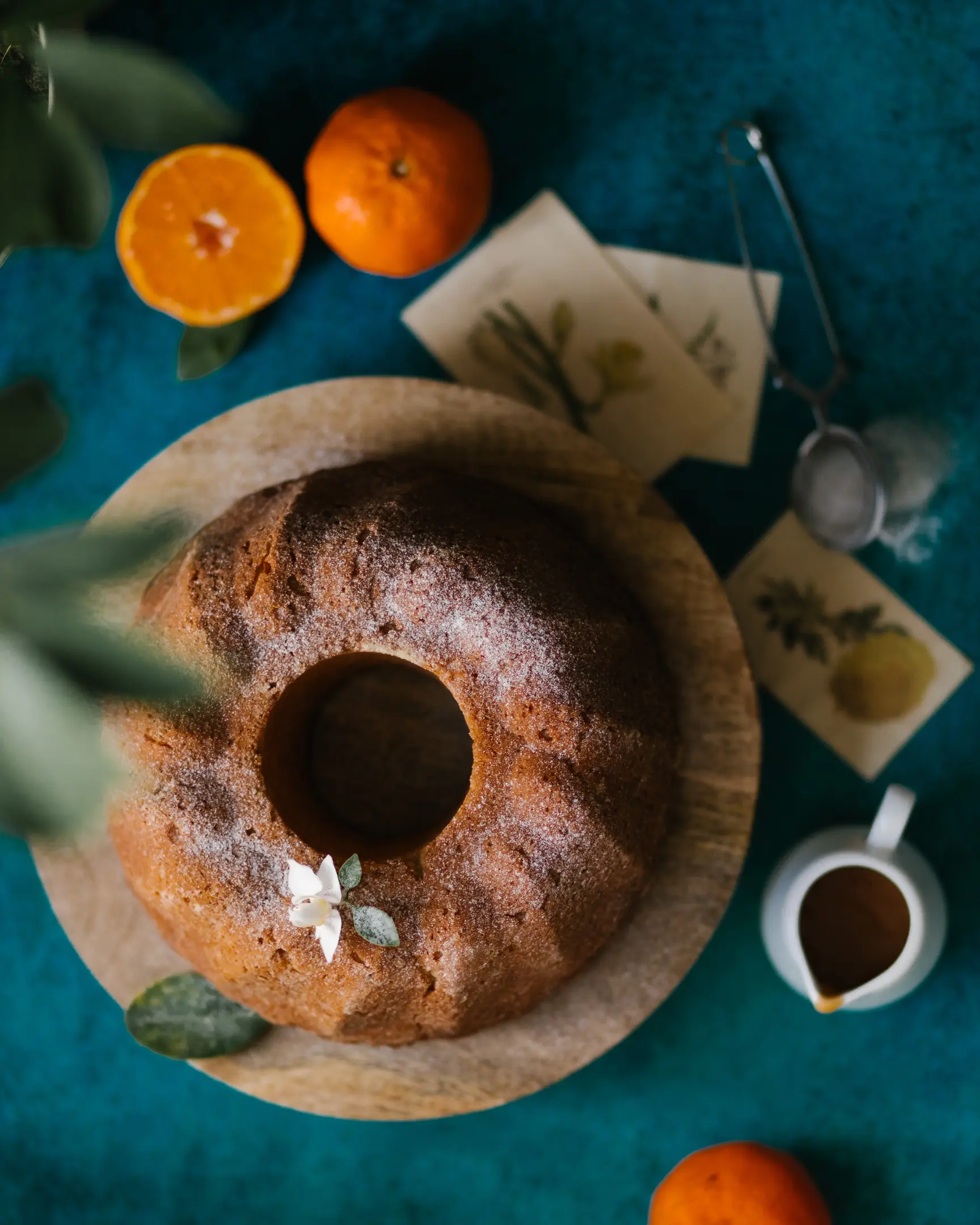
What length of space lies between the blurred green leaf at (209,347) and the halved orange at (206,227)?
3.3 inches

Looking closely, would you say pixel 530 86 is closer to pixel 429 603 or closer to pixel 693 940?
pixel 429 603

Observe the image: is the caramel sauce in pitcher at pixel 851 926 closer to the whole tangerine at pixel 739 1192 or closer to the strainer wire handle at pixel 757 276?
the whole tangerine at pixel 739 1192

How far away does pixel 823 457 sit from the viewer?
5.73 feet

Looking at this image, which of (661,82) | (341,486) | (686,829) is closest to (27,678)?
(341,486)

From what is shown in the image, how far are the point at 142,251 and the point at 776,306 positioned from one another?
0.98 m

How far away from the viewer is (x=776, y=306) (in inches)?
70.2

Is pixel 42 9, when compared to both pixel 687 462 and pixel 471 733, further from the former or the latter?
pixel 687 462

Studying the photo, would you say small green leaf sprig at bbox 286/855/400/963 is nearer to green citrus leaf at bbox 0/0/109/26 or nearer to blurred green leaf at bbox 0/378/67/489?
blurred green leaf at bbox 0/378/67/489

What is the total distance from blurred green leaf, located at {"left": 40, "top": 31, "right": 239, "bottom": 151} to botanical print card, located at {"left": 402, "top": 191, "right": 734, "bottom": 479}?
3.72 feet

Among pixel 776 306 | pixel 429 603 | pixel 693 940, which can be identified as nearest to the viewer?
pixel 429 603

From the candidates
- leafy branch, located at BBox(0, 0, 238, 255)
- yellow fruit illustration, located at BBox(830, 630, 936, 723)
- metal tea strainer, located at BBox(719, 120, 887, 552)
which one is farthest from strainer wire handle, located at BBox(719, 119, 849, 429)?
leafy branch, located at BBox(0, 0, 238, 255)

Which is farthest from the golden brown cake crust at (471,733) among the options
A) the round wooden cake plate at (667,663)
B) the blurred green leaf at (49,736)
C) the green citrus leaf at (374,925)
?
the blurred green leaf at (49,736)

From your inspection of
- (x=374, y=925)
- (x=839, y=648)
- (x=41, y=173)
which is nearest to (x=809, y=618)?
(x=839, y=648)

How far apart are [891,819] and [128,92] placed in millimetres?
1292
